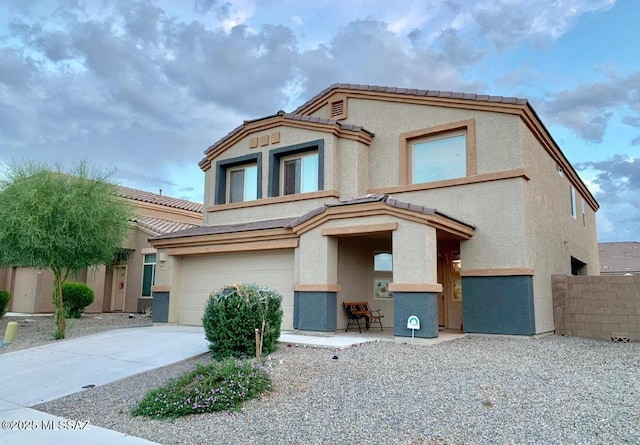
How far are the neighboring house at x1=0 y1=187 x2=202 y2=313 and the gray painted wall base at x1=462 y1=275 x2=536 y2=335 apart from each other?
14316 millimetres

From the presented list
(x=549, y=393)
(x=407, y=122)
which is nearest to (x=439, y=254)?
(x=407, y=122)

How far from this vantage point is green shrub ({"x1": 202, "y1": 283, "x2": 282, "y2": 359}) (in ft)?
30.4

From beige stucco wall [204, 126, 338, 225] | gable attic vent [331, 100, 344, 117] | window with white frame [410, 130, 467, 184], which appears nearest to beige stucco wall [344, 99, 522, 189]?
gable attic vent [331, 100, 344, 117]

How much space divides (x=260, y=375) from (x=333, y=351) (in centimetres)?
285

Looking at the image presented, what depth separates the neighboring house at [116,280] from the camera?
2249cm

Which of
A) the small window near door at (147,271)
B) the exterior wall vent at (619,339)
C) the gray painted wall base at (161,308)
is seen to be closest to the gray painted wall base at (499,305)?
the exterior wall vent at (619,339)

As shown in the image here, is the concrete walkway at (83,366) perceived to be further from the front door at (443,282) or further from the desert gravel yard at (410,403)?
the front door at (443,282)

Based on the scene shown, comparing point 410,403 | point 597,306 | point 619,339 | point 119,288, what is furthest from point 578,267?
point 119,288

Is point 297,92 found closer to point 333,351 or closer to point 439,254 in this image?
point 439,254

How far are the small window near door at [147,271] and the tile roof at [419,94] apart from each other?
10313mm

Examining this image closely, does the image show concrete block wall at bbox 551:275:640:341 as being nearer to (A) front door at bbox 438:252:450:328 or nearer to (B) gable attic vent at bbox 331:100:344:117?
(A) front door at bbox 438:252:450:328

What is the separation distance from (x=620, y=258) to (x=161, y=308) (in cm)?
3549

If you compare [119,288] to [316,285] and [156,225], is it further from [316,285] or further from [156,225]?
[316,285]

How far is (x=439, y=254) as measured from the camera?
15.4 meters
